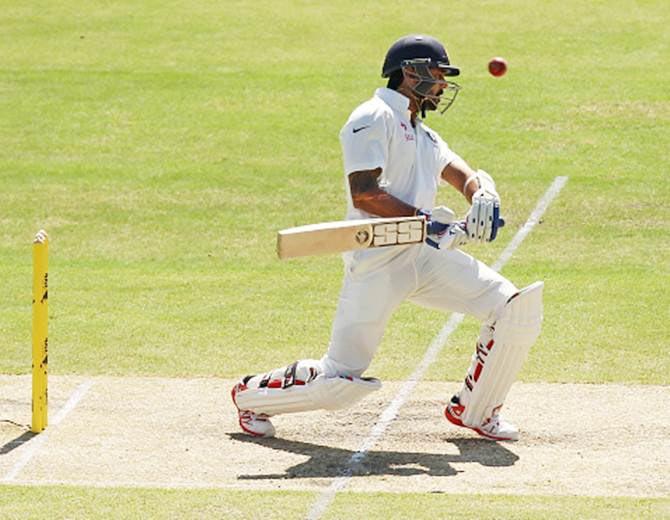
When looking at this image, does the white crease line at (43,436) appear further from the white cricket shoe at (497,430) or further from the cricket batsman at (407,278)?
the white cricket shoe at (497,430)

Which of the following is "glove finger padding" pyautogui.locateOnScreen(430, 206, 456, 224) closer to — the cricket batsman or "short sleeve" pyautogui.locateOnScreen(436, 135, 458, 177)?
the cricket batsman

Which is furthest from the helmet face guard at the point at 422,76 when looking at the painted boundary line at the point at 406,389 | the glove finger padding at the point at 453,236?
the painted boundary line at the point at 406,389

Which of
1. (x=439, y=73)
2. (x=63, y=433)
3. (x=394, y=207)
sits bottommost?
(x=63, y=433)

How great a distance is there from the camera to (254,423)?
8578mm

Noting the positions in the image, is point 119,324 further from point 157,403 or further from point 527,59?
point 527,59

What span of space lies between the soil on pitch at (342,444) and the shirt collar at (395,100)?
1765mm

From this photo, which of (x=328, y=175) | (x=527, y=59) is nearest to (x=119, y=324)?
(x=328, y=175)

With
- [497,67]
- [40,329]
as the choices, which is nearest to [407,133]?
[497,67]

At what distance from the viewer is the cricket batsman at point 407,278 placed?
8.09m

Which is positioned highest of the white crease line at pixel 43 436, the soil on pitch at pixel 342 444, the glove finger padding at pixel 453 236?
the glove finger padding at pixel 453 236

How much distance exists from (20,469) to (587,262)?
6161mm

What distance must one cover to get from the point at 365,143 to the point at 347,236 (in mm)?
543

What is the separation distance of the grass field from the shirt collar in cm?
213

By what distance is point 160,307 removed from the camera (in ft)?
37.9
